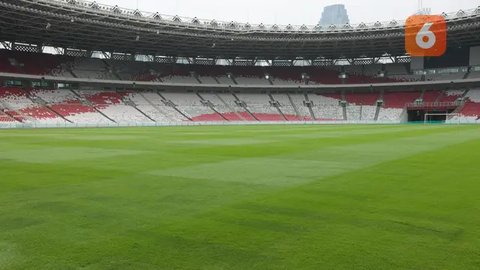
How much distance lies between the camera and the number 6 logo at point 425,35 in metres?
63.0

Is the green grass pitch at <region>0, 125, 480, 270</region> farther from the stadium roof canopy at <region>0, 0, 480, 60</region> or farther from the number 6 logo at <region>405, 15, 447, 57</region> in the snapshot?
the number 6 logo at <region>405, 15, 447, 57</region>

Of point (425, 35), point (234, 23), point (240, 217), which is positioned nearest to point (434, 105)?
point (425, 35)

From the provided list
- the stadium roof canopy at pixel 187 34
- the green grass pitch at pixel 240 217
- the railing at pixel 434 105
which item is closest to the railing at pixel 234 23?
the stadium roof canopy at pixel 187 34

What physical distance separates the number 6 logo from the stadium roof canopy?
1179 millimetres

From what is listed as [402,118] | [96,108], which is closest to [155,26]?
[96,108]

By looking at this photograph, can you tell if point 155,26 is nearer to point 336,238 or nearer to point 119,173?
point 119,173

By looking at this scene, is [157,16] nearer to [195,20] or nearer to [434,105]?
[195,20]

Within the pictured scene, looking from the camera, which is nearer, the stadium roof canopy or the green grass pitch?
the green grass pitch

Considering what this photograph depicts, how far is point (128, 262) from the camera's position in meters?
5.03

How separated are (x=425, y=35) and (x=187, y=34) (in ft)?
130

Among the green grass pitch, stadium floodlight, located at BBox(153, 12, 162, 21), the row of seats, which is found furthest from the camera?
the row of seats

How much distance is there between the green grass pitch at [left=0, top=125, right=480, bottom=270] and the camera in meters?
5.13

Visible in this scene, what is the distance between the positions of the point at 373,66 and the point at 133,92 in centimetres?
4687

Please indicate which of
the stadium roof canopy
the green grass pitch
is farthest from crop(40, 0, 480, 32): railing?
the green grass pitch
